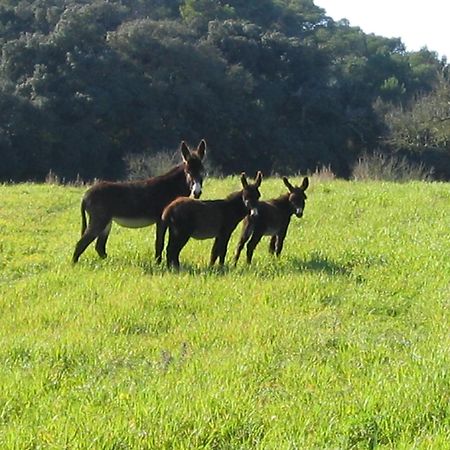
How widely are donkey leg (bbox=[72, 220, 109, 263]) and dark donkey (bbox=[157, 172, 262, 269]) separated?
94 cm

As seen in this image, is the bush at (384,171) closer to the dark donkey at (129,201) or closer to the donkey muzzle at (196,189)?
the dark donkey at (129,201)

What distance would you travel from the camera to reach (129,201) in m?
10.6

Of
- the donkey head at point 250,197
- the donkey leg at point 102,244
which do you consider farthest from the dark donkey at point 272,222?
the donkey leg at point 102,244

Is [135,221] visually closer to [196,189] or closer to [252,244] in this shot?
[196,189]

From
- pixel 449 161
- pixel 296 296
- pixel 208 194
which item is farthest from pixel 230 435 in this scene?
pixel 449 161

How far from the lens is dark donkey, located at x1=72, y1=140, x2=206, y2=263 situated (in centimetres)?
1054

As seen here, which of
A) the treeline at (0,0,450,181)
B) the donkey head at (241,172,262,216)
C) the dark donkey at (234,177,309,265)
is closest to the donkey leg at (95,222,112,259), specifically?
the dark donkey at (234,177,309,265)

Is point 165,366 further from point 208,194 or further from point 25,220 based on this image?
point 208,194

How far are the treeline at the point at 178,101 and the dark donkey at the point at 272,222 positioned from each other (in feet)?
84.3

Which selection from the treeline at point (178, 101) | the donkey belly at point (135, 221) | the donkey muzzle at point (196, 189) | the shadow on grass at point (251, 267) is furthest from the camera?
the treeline at point (178, 101)

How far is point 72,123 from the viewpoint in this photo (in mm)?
36625

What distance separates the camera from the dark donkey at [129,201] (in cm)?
1054

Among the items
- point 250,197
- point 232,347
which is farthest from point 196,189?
point 232,347

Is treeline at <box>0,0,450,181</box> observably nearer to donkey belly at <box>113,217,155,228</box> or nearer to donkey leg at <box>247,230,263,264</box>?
donkey belly at <box>113,217,155,228</box>
